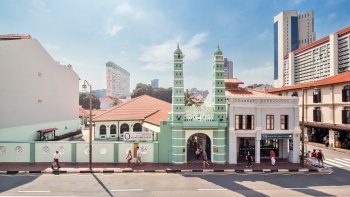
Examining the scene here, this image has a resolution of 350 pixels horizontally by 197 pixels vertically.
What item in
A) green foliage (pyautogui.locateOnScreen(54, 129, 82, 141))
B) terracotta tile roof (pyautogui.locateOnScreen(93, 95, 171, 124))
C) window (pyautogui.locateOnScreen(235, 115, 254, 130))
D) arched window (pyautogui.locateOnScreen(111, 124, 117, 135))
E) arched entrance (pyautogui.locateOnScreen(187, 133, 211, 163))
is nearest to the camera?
window (pyautogui.locateOnScreen(235, 115, 254, 130))

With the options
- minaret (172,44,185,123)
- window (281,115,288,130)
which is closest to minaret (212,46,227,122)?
minaret (172,44,185,123)

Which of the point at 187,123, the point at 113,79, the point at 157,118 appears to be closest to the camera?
the point at 187,123

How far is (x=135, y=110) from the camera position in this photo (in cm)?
3170

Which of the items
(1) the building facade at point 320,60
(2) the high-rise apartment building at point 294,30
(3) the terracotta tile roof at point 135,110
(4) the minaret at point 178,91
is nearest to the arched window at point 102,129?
(3) the terracotta tile roof at point 135,110

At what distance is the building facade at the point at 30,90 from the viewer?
2305 cm

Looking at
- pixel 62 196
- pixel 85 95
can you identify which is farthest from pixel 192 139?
pixel 85 95

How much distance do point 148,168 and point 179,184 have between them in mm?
4167

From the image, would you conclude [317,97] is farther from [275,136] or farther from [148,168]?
[148,168]

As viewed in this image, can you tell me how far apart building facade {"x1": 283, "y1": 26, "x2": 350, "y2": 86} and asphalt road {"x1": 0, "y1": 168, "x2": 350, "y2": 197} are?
73466 millimetres

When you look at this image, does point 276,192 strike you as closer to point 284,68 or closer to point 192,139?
point 192,139

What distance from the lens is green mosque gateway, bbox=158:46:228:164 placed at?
731 inches

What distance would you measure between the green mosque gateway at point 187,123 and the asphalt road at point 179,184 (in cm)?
277

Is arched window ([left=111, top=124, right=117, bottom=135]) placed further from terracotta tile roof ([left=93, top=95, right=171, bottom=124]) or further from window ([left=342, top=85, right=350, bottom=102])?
window ([left=342, top=85, right=350, bottom=102])

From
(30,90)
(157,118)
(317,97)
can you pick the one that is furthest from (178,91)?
(317,97)
